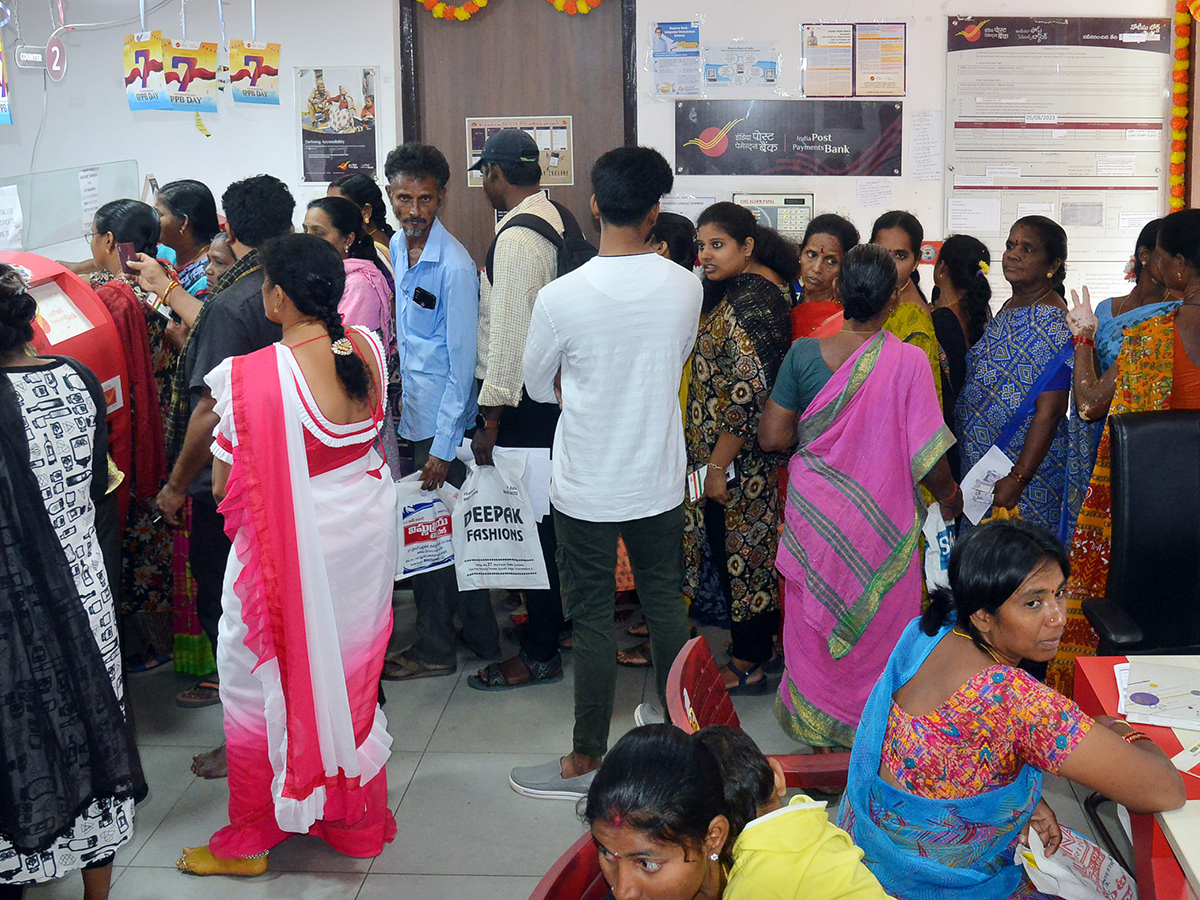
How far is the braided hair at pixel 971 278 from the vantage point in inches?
148

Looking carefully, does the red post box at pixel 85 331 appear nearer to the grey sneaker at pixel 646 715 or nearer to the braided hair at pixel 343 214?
the braided hair at pixel 343 214

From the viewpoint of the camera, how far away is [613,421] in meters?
2.62

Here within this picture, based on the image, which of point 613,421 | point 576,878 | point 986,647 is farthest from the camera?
point 613,421

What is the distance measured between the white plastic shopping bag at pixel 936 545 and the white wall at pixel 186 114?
3208mm

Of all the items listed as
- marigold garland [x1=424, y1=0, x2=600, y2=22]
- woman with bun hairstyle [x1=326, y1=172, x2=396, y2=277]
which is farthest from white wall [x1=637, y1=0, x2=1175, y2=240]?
woman with bun hairstyle [x1=326, y1=172, x2=396, y2=277]

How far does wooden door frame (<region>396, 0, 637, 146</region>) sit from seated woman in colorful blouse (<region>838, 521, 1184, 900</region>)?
363 centimetres

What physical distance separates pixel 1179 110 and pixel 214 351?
4380 mm

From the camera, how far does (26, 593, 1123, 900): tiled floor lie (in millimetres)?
2492

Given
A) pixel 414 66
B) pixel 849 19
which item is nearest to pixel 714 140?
pixel 849 19

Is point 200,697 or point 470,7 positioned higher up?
point 470,7

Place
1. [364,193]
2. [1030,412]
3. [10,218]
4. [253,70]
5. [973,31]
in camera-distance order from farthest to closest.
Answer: [973,31] → [253,70] → [10,218] → [364,193] → [1030,412]

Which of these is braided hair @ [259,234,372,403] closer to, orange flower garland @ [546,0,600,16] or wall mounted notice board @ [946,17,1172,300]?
orange flower garland @ [546,0,600,16]

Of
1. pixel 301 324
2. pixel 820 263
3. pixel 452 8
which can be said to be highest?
pixel 452 8

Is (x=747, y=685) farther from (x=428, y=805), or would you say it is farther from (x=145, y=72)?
(x=145, y=72)
